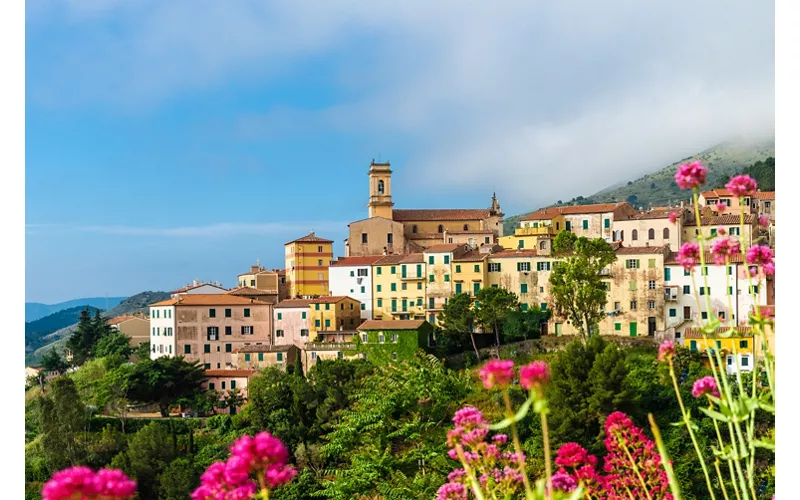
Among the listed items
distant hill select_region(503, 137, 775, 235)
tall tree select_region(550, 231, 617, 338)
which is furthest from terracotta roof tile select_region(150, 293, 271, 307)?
distant hill select_region(503, 137, 775, 235)

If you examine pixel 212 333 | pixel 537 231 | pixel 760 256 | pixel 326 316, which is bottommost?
pixel 212 333

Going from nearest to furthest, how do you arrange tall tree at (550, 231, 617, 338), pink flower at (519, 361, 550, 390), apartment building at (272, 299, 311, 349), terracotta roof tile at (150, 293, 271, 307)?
pink flower at (519, 361, 550, 390), tall tree at (550, 231, 617, 338), apartment building at (272, 299, 311, 349), terracotta roof tile at (150, 293, 271, 307)

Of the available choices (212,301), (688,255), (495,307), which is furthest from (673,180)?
(688,255)

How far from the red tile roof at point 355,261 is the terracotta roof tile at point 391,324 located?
2.12 m

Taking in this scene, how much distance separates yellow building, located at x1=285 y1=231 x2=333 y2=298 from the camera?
1955cm

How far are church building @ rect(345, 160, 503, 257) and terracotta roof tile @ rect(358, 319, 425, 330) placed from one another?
3900 millimetres

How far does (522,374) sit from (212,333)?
16.7 m

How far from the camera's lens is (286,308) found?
57.5 ft

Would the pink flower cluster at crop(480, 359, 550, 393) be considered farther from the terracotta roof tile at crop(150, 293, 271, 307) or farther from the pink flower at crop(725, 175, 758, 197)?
the terracotta roof tile at crop(150, 293, 271, 307)

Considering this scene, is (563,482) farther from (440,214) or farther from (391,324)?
(440,214)

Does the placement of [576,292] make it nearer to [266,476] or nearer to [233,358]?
[233,358]

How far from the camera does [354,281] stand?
60.0 ft
